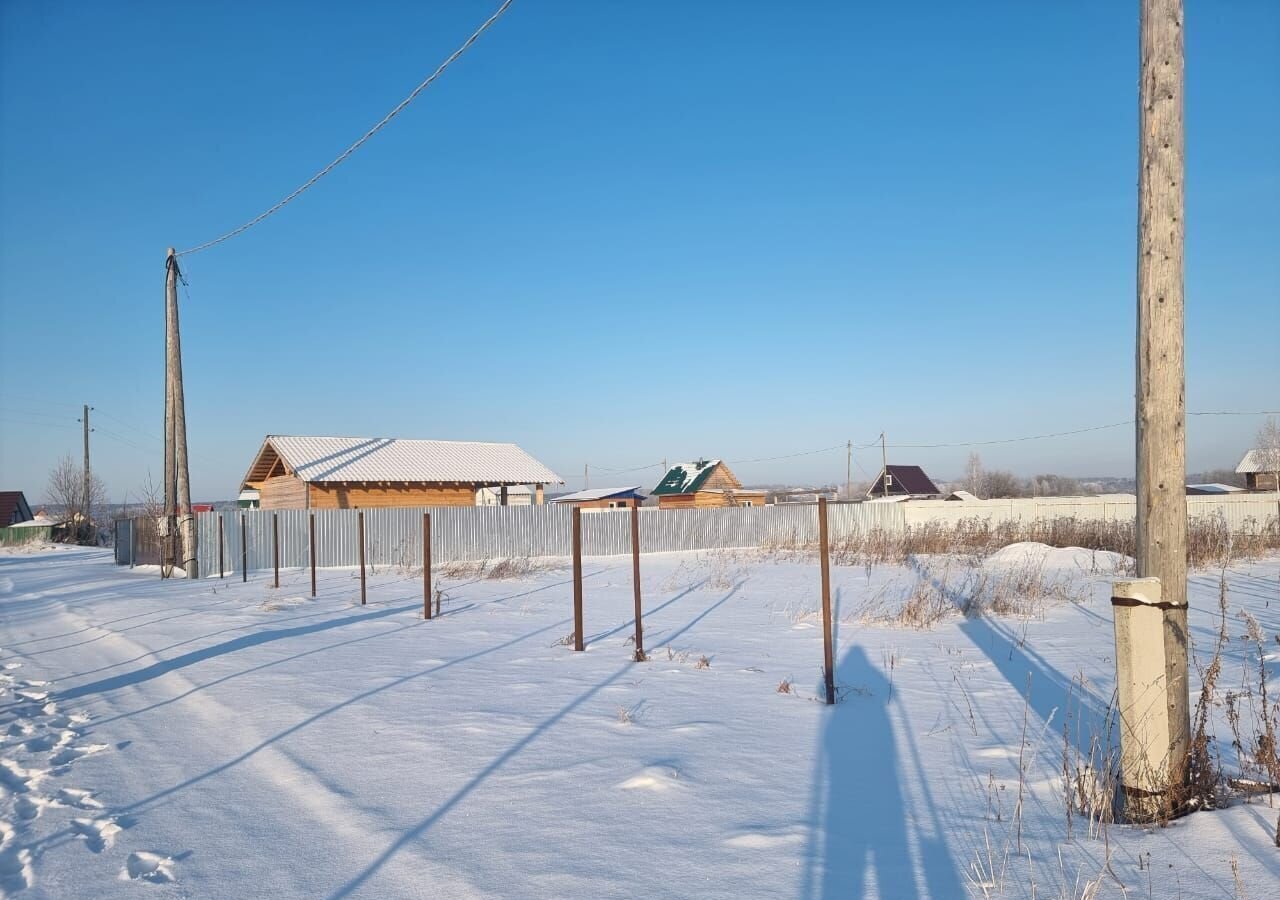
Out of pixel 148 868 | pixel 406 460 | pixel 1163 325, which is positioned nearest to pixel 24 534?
pixel 406 460

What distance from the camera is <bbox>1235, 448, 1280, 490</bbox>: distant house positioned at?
54969 mm

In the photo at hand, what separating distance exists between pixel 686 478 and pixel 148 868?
47.2 meters

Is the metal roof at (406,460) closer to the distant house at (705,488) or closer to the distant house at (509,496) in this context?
the distant house at (509,496)

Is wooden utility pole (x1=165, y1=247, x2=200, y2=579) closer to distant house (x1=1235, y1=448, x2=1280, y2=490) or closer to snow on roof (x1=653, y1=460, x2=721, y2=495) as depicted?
snow on roof (x1=653, y1=460, x2=721, y2=495)

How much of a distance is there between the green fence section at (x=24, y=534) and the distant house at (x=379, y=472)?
25324mm

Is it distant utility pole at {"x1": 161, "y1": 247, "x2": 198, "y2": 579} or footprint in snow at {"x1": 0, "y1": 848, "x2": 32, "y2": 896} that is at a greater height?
distant utility pole at {"x1": 161, "y1": 247, "x2": 198, "y2": 579}

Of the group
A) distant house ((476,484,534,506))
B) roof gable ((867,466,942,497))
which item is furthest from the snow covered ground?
roof gable ((867,466,942,497))

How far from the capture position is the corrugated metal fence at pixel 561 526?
22984mm

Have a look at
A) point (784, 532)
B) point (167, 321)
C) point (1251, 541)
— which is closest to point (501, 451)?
point (784, 532)

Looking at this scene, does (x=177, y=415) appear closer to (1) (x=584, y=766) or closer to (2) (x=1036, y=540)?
(1) (x=584, y=766)

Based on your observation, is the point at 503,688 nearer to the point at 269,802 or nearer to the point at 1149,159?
the point at 269,802

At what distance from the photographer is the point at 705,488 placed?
48.1 meters

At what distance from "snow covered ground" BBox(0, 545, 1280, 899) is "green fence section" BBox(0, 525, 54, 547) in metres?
49.7

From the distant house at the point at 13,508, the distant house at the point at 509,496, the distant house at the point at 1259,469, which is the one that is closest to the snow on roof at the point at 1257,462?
the distant house at the point at 1259,469
